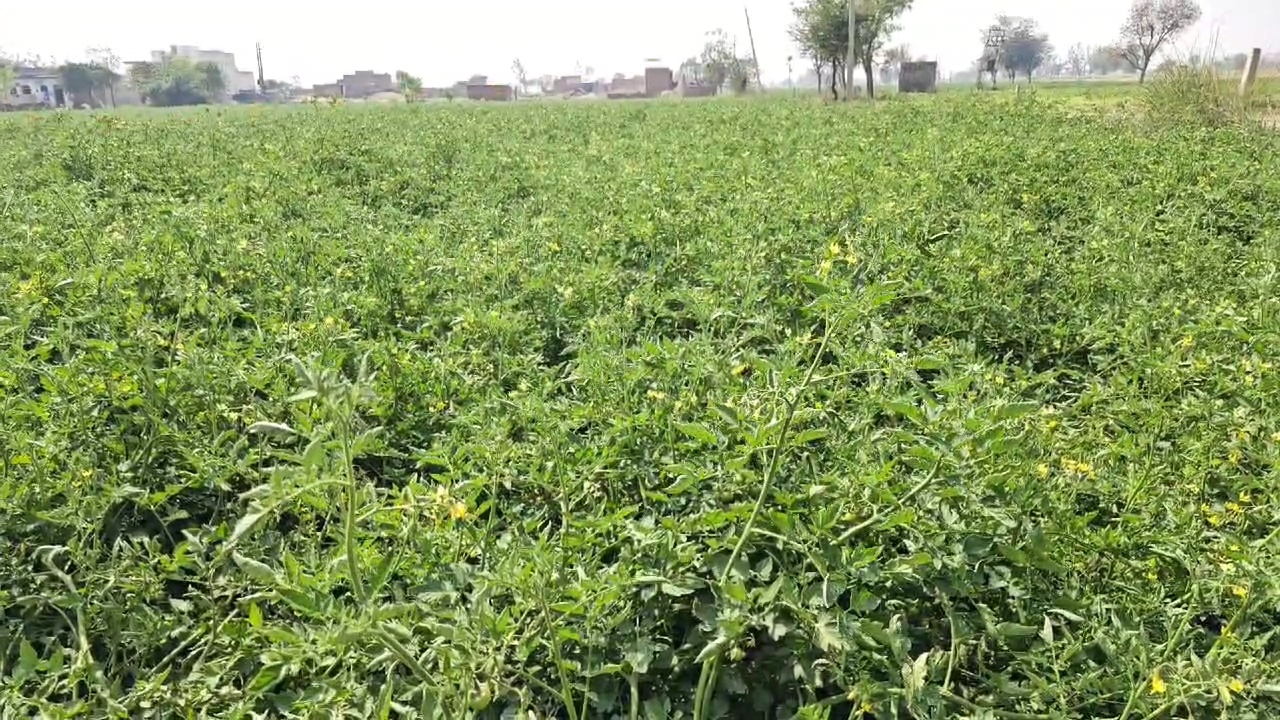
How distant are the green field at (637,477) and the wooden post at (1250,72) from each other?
9226 mm

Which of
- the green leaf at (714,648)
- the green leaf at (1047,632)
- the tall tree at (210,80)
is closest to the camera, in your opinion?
the green leaf at (714,648)

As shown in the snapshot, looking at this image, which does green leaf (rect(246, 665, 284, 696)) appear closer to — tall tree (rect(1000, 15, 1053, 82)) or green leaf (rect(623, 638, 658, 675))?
green leaf (rect(623, 638, 658, 675))

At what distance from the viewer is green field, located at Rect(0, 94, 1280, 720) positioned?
1.58 m

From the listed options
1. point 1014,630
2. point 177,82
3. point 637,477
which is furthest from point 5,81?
point 1014,630

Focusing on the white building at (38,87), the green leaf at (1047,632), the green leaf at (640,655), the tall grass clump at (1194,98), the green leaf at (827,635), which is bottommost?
the green leaf at (1047,632)

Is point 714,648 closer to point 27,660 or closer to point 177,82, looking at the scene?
point 27,660

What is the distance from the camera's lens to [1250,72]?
38.8ft

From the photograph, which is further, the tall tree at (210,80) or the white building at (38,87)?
the tall tree at (210,80)

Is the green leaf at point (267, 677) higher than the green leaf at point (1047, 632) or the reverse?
higher

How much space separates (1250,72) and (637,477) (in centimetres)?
1385

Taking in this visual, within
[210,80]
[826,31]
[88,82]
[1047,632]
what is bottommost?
[1047,632]

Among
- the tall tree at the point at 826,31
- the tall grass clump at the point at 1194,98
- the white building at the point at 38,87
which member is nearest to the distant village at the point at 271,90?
the white building at the point at 38,87

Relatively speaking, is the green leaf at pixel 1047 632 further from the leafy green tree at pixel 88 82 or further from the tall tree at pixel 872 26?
the leafy green tree at pixel 88 82

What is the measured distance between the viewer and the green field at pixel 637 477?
1.58 m
